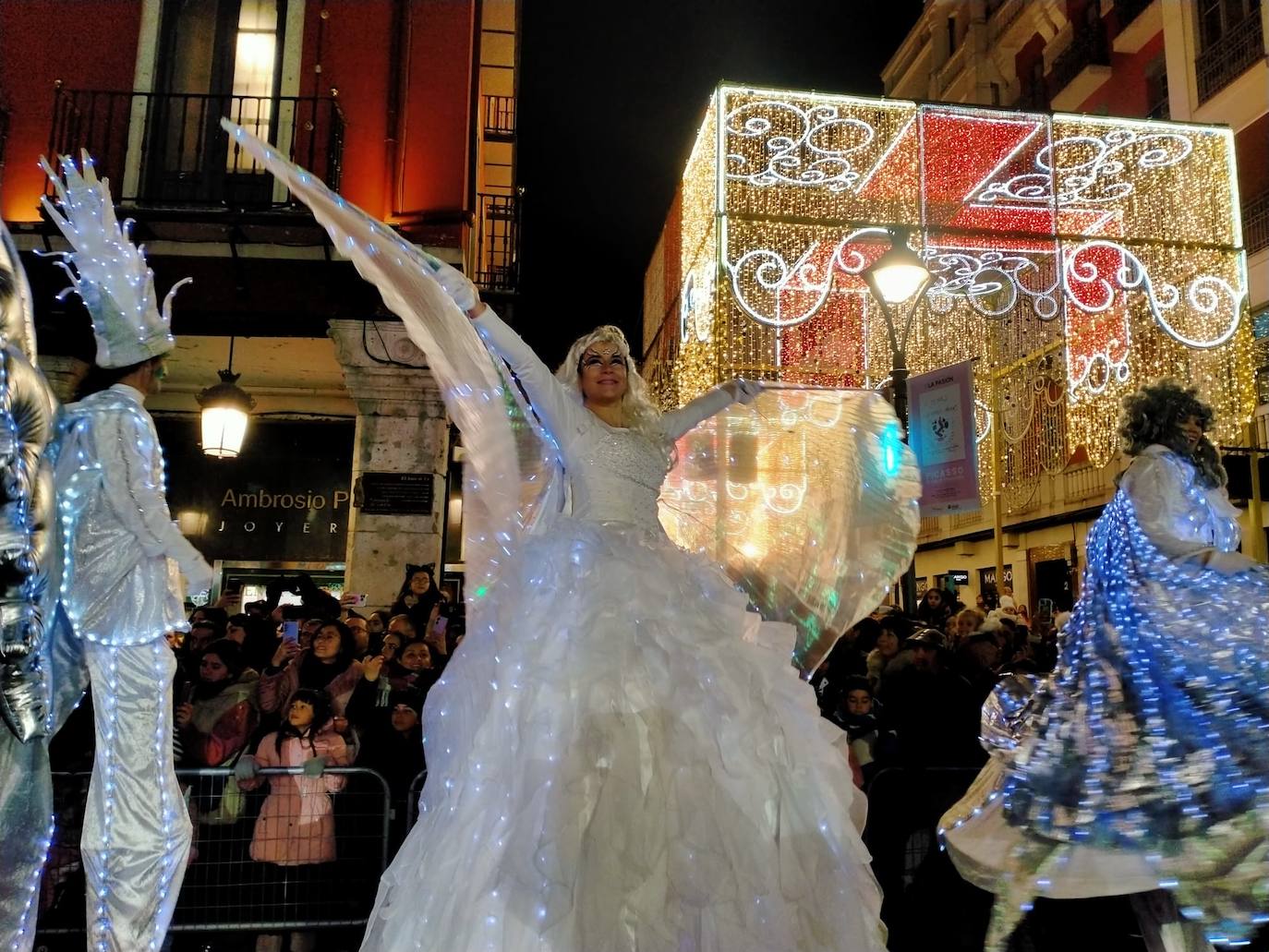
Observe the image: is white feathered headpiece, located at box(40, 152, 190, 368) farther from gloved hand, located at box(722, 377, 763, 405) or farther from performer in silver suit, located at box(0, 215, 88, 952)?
gloved hand, located at box(722, 377, 763, 405)

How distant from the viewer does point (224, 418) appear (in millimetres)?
8344

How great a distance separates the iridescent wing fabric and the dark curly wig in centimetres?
84

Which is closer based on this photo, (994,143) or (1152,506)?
(1152,506)

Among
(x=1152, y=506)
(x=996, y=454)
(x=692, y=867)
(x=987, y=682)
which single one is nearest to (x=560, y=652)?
(x=692, y=867)

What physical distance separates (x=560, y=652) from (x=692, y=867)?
63cm

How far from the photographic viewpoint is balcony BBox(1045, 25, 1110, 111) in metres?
19.8

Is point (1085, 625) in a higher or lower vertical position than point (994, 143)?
lower

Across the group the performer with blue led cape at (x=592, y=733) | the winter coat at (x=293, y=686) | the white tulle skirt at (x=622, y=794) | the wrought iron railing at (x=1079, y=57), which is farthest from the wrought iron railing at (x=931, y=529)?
the white tulle skirt at (x=622, y=794)

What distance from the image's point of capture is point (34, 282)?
8.69 metres

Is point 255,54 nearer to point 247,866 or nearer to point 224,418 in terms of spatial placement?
point 224,418

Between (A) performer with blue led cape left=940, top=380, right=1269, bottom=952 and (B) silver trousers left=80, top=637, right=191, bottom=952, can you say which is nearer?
(A) performer with blue led cape left=940, top=380, right=1269, bottom=952

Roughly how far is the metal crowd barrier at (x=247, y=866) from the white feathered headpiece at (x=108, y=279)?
188 cm

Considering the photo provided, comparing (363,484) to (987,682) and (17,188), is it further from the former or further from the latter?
(987,682)

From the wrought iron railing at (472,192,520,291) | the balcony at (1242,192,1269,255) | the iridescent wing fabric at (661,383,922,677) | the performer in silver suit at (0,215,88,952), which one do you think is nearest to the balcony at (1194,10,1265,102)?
the balcony at (1242,192,1269,255)
